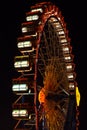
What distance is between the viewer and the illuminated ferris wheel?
1006 inches

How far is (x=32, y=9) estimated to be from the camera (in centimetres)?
2969

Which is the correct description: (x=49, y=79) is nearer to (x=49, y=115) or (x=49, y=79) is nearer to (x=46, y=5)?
(x=49, y=115)

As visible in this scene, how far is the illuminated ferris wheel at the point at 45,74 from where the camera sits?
83.8ft

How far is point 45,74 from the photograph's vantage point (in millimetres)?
28656

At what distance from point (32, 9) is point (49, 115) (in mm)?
7465

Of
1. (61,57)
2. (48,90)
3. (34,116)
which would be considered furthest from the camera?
(61,57)

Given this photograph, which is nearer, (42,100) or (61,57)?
(42,100)

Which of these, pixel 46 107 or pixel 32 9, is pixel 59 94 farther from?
pixel 32 9

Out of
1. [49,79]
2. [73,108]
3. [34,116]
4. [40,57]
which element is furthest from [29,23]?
[73,108]

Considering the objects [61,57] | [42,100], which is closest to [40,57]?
[42,100]

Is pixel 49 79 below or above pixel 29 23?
below

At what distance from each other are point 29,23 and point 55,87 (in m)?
5.00

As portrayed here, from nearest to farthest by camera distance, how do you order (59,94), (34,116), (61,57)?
(34,116) < (59,94) < (61,57)

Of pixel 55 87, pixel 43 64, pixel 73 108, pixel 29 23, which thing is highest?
pixel 29 23
